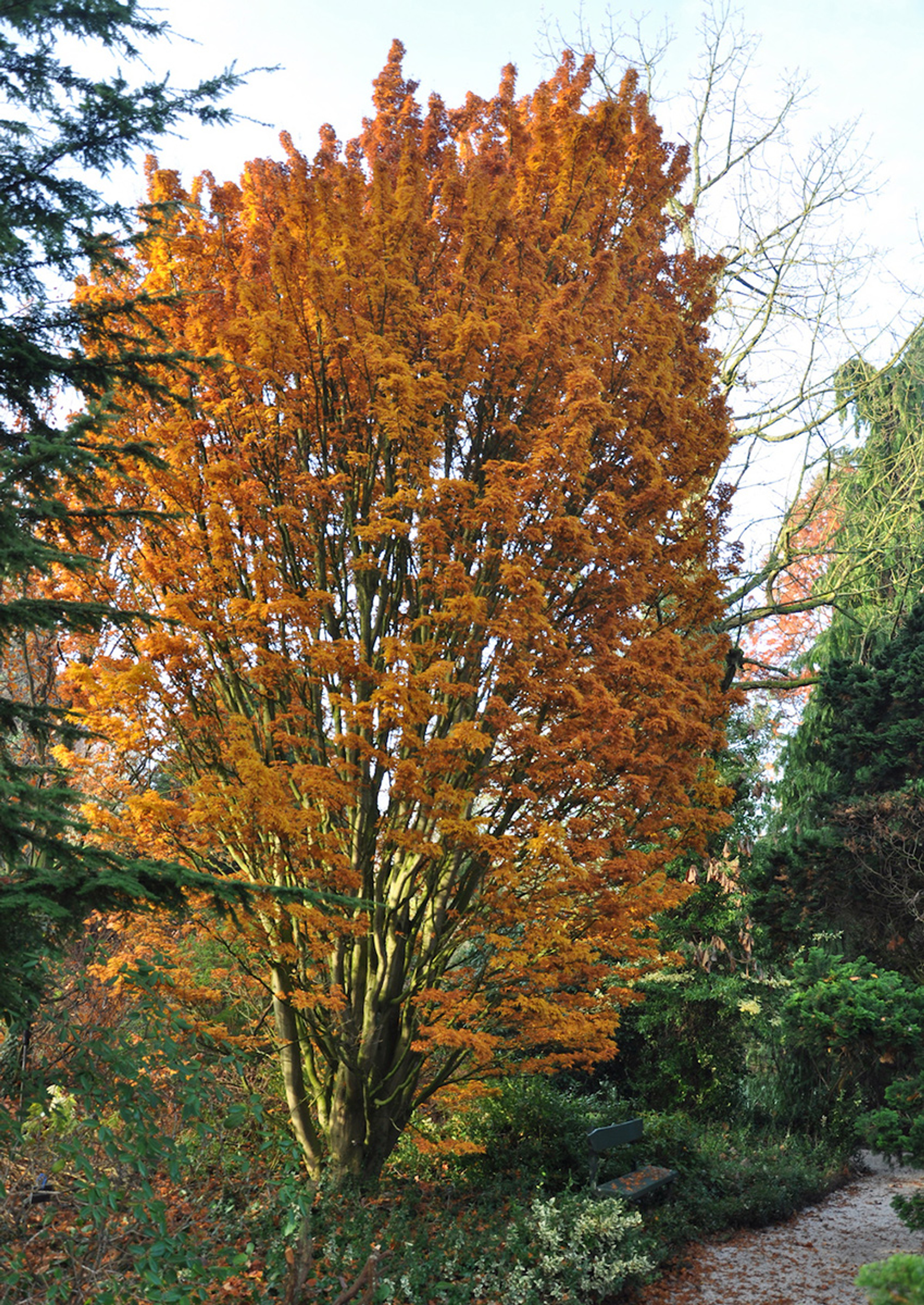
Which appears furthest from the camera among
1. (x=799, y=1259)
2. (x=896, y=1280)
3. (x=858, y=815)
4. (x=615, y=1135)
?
(x=858, y=815)

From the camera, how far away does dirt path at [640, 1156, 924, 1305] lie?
21.4 ft

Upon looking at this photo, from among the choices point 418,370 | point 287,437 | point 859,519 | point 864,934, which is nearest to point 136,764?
point 287,437

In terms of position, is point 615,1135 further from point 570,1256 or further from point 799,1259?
point 799,1259

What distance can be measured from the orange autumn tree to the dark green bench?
3.06 feet

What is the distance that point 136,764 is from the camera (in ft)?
32.8

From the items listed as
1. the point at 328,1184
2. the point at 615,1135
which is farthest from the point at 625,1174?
the point at 328,1184

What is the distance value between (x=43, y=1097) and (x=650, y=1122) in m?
6.79

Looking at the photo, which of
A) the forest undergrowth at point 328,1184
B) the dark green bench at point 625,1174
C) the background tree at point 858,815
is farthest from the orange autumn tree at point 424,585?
the background tree at point 858,815

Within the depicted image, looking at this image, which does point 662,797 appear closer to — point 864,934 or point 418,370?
point 418,370

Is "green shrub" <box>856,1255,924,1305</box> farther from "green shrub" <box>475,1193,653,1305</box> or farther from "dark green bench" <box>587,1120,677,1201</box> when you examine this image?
"dark green bench" <box>587,1120,677,1201</box>

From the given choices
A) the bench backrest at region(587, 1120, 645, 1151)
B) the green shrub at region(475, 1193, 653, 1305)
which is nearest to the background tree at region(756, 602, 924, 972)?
the bench backrest at region(587, 1120, 645, 1151)

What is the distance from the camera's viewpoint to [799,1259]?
741 cm

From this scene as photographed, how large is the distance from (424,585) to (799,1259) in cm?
613

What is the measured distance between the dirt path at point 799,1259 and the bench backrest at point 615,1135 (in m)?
0.91
